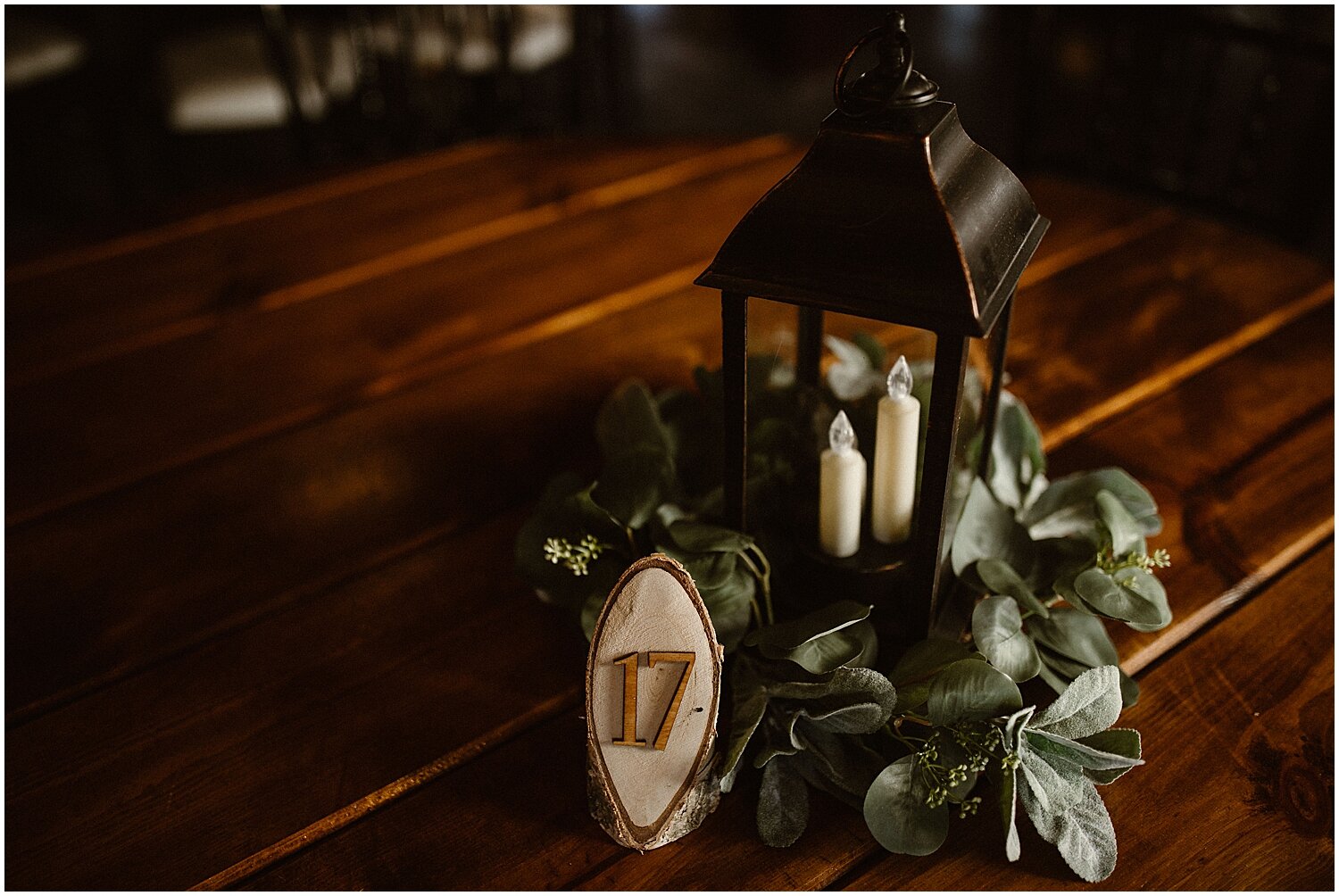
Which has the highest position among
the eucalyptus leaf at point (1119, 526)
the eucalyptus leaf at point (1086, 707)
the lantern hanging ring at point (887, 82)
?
the lantern hanging ring at point (887, 82)

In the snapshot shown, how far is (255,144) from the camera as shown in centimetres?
295

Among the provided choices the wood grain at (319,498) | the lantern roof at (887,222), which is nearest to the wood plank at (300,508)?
the wood grain at (319,498)

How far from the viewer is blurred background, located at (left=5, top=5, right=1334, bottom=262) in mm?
1229

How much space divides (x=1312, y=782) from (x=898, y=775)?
0.28 metres

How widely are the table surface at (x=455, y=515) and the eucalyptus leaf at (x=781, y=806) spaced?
0.05 feet

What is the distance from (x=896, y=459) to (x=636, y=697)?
0.23 m

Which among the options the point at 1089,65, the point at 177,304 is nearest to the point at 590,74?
Answer: the point at 177,304

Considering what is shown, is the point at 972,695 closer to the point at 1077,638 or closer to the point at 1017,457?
the point at 1077,638

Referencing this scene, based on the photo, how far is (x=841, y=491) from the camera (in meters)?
0.66

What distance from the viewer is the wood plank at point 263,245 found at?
1.18 metres

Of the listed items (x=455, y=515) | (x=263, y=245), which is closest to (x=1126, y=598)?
(x=455, y=515)

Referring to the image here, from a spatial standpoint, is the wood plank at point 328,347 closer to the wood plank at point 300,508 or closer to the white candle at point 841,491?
the wood plank at point 300,508

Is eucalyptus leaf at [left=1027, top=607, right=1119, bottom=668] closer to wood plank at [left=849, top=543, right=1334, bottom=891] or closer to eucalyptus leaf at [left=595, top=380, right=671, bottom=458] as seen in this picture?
wood plank at [left=849, top=543, right=1334, bottom=891]

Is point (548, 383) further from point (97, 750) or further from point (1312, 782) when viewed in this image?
point (1312, 782)
